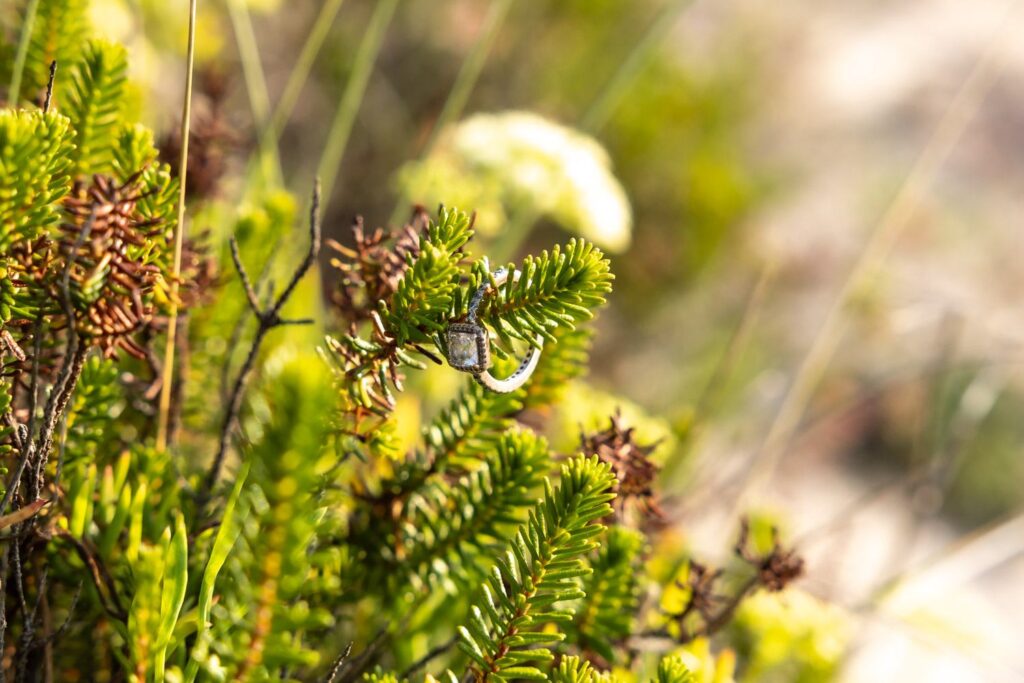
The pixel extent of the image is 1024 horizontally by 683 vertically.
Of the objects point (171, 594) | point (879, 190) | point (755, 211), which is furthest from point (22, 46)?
point (879, 190)

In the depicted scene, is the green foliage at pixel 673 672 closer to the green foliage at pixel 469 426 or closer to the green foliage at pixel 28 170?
the green foliage at pixel 469 426

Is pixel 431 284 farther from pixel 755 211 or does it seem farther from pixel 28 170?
pixel 755 211

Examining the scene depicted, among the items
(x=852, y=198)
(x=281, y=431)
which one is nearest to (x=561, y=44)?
(x=852, y=198)

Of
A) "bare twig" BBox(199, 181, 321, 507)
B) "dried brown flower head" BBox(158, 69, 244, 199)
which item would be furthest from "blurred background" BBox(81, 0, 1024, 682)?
"bare twig" BBox(199, 181, 321, 507)

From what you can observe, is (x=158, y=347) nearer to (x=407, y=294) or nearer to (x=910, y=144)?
(x=407, y=294)

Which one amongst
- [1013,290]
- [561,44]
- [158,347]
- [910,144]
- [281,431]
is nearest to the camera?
[281,431]

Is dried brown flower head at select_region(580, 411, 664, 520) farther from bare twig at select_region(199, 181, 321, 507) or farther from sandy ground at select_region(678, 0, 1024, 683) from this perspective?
sandy ground at select_region(678, 0, 1024, 683)
